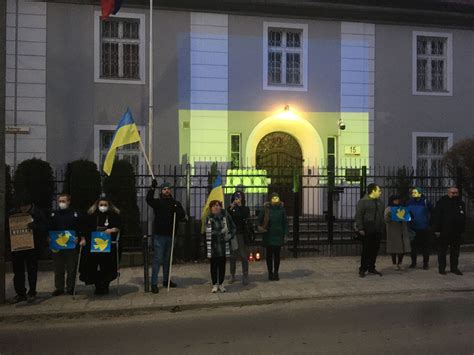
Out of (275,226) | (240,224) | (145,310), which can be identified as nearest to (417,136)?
(275,226)

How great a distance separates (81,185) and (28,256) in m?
3.65

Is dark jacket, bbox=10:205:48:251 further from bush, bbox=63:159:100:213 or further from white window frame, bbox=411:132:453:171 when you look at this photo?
white window frame, bbox=411:132:453:171

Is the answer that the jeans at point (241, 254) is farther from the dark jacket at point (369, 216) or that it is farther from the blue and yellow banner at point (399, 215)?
the blue and yellow banner at point (399, 215)

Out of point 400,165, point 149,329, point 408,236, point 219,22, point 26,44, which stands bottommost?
point 149,329

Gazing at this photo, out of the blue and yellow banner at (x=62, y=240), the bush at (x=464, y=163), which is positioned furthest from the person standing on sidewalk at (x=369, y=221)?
the blue and yellow banner at (x=62, y=240)

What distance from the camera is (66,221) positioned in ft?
26.2

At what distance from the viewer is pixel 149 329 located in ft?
20.6

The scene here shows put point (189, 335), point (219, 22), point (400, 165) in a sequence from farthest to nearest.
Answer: point (400, 165)
point (219, 22)
point (189, 335)

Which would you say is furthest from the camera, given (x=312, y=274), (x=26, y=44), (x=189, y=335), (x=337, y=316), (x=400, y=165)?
(x=400, y=165)

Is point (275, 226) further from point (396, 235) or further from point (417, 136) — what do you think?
point (417, 136)

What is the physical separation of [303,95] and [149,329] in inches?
388

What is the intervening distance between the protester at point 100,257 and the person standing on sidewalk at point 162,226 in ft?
2.10

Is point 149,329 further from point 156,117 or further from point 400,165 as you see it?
point 400,165

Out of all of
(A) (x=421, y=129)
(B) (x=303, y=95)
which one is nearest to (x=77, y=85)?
(B) (x=303, y=95)
